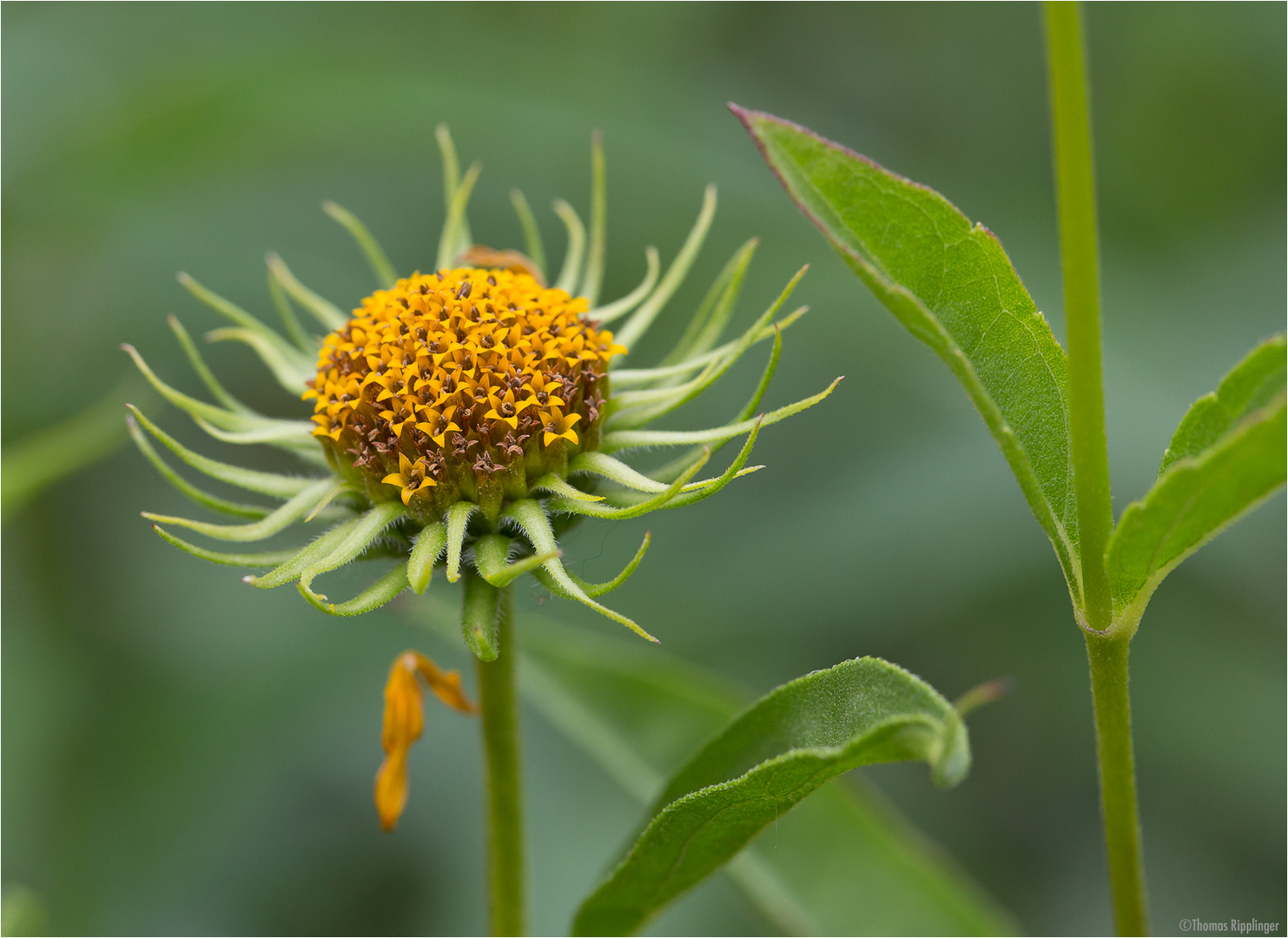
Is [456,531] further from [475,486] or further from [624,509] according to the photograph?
[624,509]

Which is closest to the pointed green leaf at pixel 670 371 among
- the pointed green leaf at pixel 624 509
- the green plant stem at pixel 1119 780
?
the pointed green leaf at pixel 624 509

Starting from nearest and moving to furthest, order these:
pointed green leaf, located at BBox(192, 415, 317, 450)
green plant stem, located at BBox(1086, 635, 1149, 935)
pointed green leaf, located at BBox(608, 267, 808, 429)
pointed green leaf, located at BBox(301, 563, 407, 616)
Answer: green plant stem, located at BBox(1086, 635, 1149, 935) < pointed green leaf, located at BBox(301, 563, 407, 616) < pointed green leaf, located at BBox(608, 267, 808, 429) < pointed green leaf, located at BBox(192, 415, 317, 450)

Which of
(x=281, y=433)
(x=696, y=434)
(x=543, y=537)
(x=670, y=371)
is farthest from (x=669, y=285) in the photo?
(x=281, y=433)

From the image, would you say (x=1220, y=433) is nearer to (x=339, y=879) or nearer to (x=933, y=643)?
(x=933, y=643)

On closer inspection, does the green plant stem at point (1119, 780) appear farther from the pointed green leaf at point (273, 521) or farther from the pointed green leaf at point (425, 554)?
the pointed green leaf at point (273, 521)

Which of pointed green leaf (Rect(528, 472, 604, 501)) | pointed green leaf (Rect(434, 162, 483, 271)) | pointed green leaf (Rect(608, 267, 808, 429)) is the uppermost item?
pointed green leaf (Rect(434, 162, 483, 271))

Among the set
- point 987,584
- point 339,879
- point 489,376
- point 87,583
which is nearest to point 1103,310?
point 987,584

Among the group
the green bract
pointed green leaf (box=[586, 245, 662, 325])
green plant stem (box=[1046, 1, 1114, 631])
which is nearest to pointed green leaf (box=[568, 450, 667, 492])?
the green bract

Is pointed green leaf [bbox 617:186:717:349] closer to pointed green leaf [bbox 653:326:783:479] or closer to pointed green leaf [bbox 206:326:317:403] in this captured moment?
pointed green leaf [bbox 653:326:783:479]
